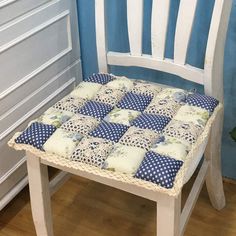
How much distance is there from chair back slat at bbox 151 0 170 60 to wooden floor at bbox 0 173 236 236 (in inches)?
20.6

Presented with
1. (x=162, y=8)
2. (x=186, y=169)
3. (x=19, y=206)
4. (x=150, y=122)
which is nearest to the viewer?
(x=186, y=169)

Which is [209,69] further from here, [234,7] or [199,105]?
[234,7]

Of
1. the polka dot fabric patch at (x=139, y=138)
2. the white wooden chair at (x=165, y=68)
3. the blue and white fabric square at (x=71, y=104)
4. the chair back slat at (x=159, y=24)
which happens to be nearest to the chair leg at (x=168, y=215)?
the white wooden chair at (x=165, y=68)

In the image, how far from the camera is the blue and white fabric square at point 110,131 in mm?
1155

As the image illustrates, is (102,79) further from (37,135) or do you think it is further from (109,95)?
(37,135)

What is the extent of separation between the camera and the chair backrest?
1.24 metres

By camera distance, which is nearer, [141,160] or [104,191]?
[141,160]

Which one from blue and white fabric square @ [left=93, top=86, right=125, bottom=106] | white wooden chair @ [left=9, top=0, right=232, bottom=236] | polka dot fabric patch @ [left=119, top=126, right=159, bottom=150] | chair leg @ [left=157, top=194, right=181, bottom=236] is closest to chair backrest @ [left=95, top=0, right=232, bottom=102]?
white wooden chair @ [left=9, top=0, right=232, bottom=236]

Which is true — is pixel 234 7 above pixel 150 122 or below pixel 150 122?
above

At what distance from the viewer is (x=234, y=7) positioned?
136 centimetres

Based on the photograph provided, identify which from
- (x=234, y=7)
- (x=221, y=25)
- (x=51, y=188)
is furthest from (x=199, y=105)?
(x=51, y=188)

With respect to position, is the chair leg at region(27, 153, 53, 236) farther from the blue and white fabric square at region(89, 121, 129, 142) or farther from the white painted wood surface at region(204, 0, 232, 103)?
the white painted wood surface at region(204, 0, 232, 103)

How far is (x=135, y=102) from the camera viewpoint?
1.27 meters

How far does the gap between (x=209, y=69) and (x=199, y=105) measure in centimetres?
10
